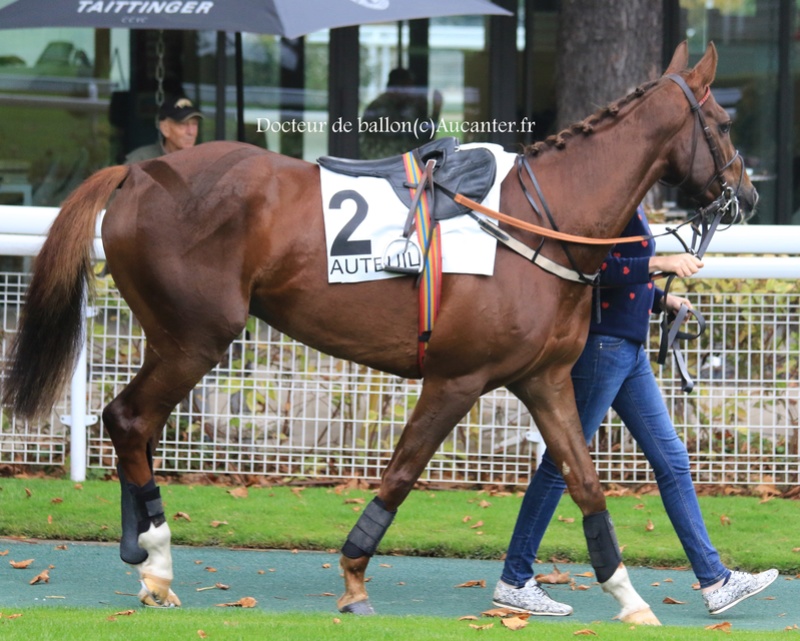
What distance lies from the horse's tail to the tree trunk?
15.7ft

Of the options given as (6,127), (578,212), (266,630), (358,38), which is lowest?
(266,630)

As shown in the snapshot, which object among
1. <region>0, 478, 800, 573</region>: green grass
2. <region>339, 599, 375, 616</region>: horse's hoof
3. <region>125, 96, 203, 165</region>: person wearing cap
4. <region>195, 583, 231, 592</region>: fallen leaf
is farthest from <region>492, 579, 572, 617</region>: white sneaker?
<region>125, 96, 203, 165</region>: person wearing cap

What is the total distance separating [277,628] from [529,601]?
3.50 feet

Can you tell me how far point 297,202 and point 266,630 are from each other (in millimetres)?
1466

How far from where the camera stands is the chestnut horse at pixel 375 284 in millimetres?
4309

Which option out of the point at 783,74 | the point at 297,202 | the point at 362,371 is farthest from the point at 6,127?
the point at 297,202

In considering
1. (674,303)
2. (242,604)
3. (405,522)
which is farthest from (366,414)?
(674,303)

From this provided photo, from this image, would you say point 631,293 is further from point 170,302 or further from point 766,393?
point 766,393

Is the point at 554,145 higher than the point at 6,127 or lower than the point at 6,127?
lower

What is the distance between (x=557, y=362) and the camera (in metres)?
4.45

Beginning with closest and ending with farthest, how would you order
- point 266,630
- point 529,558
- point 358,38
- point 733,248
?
point 266,630
point 529,558
point 733,248
point 358,38

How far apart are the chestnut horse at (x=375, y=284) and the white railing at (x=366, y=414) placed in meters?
1.88

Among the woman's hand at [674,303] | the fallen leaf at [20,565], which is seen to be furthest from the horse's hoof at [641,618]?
the fallen leaf at [20,565]

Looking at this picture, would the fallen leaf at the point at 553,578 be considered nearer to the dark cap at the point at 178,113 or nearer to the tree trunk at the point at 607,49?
the dark cap at the point at 178,113
